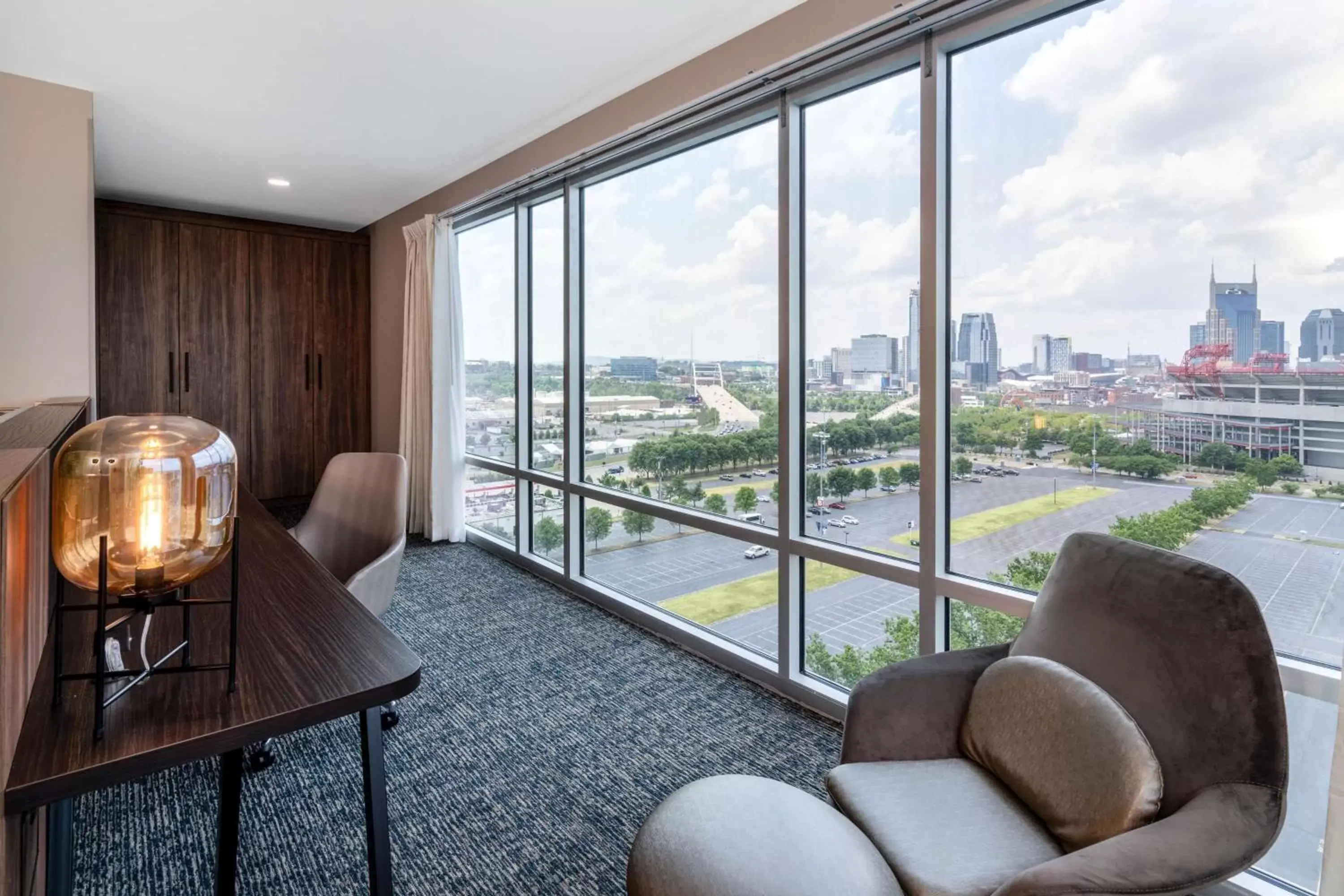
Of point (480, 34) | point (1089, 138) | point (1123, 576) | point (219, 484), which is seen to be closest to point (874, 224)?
point (1089, 138)

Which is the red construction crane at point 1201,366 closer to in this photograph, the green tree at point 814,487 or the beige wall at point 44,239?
the green tree at point 814,487

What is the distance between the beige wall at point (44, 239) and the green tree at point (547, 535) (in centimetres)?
235

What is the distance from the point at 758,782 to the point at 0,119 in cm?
418

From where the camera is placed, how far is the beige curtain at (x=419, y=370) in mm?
4805

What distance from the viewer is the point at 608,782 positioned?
2.06 meters

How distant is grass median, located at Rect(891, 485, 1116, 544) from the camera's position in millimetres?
1957

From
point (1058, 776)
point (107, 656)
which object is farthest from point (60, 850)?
point (1058, 776)

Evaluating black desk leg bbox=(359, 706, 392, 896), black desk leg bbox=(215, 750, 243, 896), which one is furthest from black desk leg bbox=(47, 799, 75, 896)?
black desk leg bbox=(359, 706, 392, 896)

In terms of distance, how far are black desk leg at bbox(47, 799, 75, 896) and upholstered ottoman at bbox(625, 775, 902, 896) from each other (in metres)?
1.05

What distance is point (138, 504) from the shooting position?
0.93 metres

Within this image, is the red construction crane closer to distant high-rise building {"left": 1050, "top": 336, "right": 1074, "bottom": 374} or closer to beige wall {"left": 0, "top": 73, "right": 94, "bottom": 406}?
distant high-rise building {"left": 1050, "top": 336, "right": 1074, "bottom": 374}

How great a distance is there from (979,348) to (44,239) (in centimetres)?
406

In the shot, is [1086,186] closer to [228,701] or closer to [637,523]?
[228,701]

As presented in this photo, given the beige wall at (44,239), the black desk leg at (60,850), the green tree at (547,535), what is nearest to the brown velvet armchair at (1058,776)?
the black desk leg at (60,850)
